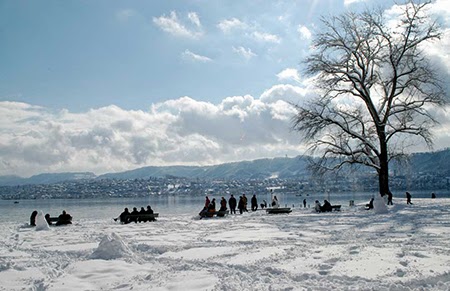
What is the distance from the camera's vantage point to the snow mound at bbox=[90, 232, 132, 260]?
453 inches

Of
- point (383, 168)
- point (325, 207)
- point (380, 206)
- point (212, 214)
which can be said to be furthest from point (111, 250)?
point (383, 168)

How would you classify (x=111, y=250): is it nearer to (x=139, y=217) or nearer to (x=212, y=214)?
(x=139, y=217)

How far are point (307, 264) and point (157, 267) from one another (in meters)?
3.79

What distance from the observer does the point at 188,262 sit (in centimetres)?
1093

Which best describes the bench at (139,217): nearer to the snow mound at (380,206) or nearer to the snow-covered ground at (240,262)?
the snow-covered ground at (240,262)

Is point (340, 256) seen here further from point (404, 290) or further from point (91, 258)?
point (91, 258)

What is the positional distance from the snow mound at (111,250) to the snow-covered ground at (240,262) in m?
0.03

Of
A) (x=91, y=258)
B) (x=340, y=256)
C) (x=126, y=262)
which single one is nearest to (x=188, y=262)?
(x=126, y=262)

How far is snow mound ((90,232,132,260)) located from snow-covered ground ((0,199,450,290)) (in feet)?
0.09

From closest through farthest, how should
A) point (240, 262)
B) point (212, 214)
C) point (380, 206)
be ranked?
1. point (240, 262)
2. point (380, 206)
3. point (212, 214)

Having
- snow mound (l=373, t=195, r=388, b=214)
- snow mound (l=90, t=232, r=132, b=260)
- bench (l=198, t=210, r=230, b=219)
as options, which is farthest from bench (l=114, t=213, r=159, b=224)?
snow mound (l=373, t=195, r=388, b=214)

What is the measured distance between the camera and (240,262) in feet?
34.7

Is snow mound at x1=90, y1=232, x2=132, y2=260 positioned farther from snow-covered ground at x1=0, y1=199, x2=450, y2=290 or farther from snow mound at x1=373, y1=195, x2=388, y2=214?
snow mound at x1=373, y1=195, x2=388, y2=214

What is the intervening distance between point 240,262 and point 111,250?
3.80 m
